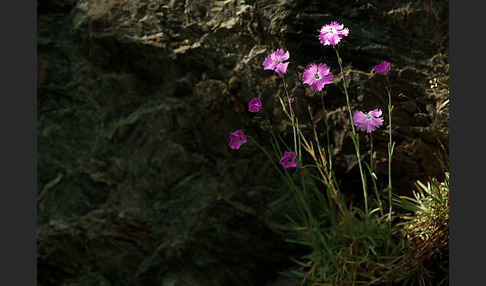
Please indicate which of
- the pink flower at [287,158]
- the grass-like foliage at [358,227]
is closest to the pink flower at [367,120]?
the grass-like foliage at [358,227]

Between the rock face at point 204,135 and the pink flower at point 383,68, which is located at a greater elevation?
the pink flower at point 383,68

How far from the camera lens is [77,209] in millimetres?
1962

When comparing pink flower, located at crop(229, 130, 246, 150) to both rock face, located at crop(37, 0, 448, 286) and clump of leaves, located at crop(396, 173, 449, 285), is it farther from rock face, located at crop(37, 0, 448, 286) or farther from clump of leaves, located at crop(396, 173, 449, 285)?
clump of leaves, located at crop(396, 173, 449, 285)

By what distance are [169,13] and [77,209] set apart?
83cm

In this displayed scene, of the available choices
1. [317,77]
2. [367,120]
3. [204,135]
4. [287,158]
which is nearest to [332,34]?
[317,77]

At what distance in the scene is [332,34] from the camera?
1753mm

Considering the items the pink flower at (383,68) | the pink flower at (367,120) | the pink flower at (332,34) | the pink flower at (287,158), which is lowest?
the pink flower at (287,158)

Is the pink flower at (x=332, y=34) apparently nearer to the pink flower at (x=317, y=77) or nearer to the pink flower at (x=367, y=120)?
the pink flower at (x=317, y=77)

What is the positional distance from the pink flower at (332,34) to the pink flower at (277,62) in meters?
0.13

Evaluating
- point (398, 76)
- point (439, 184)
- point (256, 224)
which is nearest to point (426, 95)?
point (398, 76)

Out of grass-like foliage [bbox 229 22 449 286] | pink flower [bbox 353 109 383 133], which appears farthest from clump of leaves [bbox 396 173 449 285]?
pink flower [bbox 353 109 383 133]

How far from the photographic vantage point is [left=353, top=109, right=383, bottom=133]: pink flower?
176cm

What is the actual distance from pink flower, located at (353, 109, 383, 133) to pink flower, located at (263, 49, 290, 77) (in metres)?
0.29

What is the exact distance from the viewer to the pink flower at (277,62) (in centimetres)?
175
